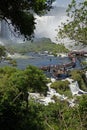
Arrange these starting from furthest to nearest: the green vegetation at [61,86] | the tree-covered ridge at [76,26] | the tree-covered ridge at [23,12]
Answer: the green vegetation at [61,86]
the tree-covered ridge at [76,26]
the tree-covered ridge at [23,12]

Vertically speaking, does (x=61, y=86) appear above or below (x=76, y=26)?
below

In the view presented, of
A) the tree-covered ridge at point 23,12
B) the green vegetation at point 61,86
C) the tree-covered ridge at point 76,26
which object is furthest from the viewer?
the green vegetation at point 61,86

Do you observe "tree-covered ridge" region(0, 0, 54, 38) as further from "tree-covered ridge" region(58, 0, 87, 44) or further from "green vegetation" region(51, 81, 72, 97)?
"green vegetation" region(51, 81, 72, 97)

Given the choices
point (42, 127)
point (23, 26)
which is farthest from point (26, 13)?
point (42, 127)

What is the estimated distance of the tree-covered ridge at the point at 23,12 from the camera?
8961mm

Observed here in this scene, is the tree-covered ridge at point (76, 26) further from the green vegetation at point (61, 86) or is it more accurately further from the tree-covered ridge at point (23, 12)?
the green vegetation at point (61, 86)

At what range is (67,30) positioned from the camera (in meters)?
16.3

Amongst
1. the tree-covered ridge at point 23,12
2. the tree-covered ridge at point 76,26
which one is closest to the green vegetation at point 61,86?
the tree-covered ridge at point 76,26

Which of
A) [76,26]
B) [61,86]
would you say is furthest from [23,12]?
[61,86]

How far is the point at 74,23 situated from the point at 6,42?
168 meters

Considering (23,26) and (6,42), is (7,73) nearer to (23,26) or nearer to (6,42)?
(23,26)

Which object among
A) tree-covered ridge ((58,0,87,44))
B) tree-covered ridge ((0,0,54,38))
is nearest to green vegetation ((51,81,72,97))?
tree-covered ridge ((58,0,87,44))

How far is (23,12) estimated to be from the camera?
9.23m

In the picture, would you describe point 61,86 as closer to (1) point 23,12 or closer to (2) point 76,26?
(2) point 76,26
